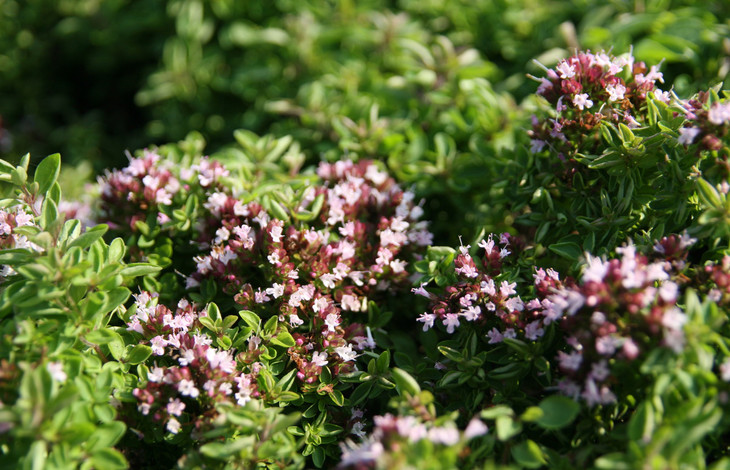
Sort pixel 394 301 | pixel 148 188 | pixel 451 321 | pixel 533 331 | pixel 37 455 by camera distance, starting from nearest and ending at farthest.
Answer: pixel 37 455, pixel 533 331, pixel 451 321, pixel 148 188, pixel 394 301

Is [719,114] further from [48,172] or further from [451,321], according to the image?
[48,172]

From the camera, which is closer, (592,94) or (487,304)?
(487,304)

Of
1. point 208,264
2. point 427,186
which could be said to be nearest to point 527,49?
point 427,186

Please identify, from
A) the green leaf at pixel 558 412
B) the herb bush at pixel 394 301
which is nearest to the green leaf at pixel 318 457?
the herb bush at pixel 394 301

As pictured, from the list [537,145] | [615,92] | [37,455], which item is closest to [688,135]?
[615,92]

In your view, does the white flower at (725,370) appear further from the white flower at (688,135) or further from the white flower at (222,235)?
the white flower at (222,235)

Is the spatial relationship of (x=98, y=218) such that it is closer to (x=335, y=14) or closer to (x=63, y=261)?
(x=63, y=261)
